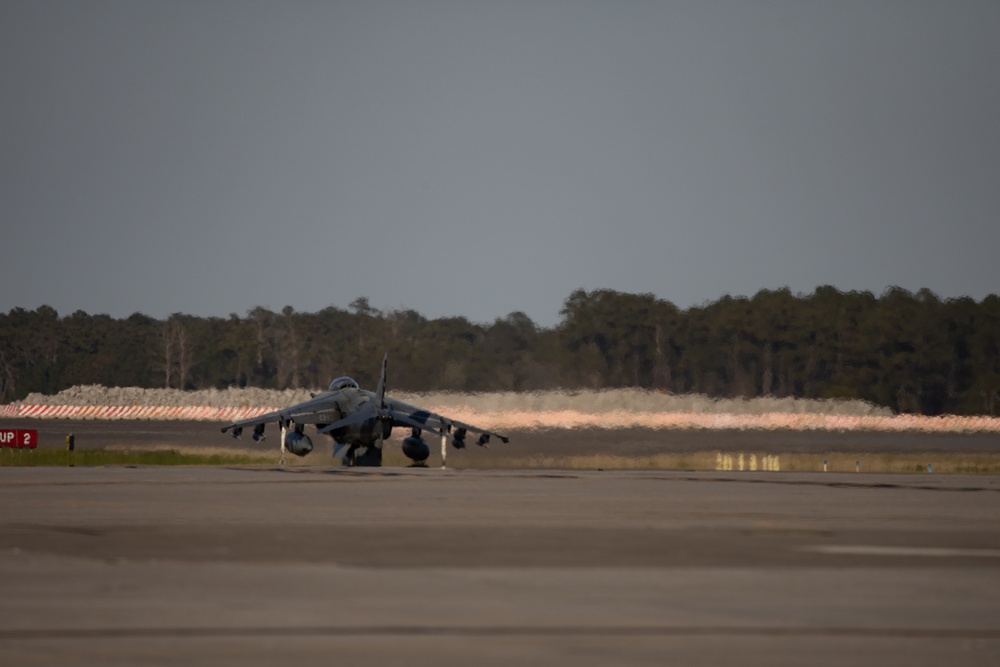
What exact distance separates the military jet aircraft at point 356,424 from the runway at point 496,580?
64.9 ft

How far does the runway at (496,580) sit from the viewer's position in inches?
468

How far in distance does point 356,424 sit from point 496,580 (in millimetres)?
35047

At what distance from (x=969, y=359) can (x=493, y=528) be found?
112 metres

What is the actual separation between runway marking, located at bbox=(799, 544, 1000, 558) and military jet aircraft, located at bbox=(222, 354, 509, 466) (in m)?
31.4

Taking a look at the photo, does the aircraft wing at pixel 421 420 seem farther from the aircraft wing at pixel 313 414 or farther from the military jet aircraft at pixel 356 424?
the aircraft wing at pixel 313 414

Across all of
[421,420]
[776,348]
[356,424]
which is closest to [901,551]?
[356,424]

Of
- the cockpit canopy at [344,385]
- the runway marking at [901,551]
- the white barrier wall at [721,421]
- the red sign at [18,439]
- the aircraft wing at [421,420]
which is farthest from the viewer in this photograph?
the white barrier wall at [721,421]

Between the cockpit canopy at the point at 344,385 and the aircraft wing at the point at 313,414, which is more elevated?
the cockpit canopy at the point at 344,385

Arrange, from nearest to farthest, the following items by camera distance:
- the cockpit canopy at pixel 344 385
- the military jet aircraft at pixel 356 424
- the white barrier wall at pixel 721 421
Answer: the military jet aircraft at pixel 356 424, the cockpit canopy at pixel 344 385, the white barrier wall at pixel 721 421

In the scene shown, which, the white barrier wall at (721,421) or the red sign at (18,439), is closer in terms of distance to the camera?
the red sign at (18,439)

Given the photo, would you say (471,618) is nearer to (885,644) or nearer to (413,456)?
(885,644)

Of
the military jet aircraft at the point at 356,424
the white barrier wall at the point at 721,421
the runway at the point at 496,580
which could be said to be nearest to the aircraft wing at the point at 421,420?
the military jet aircraft at the point at 356,424

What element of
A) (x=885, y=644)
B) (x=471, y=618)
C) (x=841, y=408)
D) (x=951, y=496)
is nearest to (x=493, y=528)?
(x=471, y=618)

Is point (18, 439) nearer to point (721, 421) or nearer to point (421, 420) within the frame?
point (421, 420)
